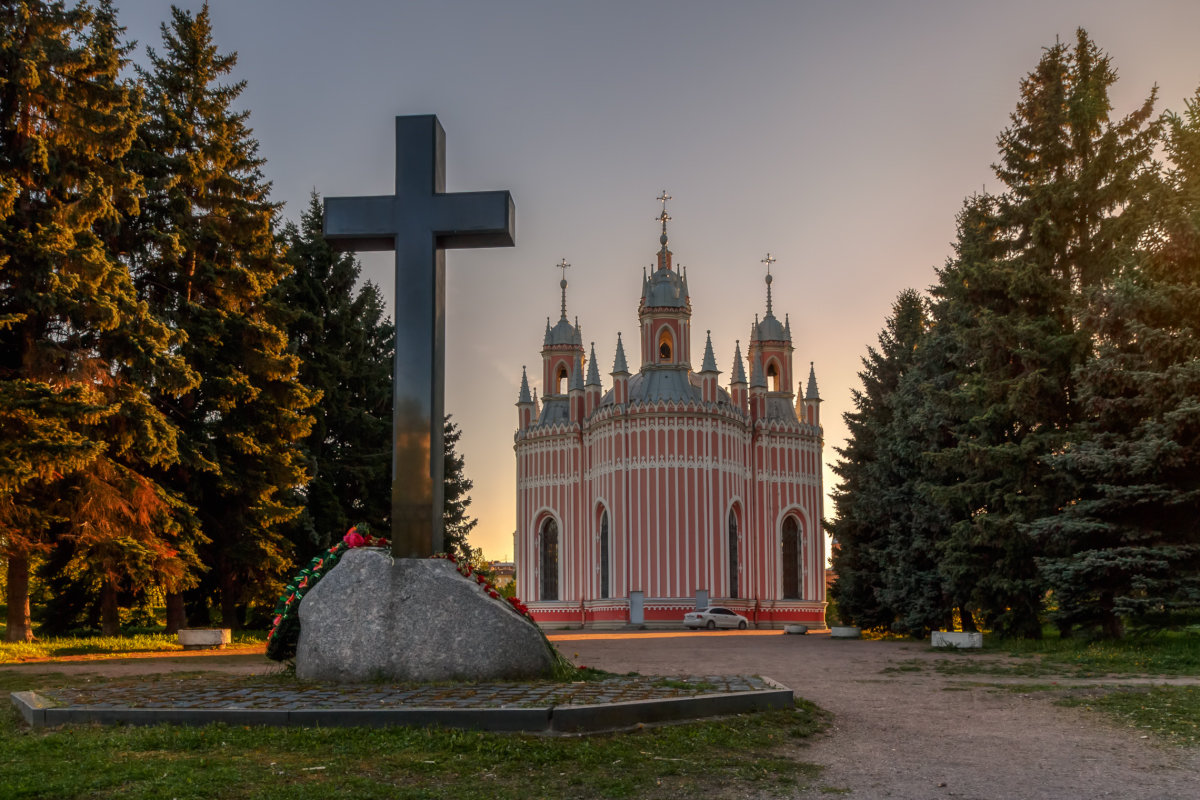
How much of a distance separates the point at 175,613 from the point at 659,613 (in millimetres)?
25236

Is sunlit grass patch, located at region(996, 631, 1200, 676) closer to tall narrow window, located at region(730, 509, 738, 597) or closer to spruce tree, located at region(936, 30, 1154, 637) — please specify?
spruce tree, located at region(936, 30, 1154, 637)

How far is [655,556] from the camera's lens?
4706 centimetres

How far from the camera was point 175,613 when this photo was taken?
24.7 metres

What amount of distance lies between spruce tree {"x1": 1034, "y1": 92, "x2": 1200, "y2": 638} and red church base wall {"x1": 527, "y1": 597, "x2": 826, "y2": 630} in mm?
27805

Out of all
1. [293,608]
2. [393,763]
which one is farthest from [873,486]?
[393,763]

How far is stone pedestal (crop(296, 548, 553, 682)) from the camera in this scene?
9.23m

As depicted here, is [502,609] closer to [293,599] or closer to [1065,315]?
[293,599]

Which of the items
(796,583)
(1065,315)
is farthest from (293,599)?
(796,583)

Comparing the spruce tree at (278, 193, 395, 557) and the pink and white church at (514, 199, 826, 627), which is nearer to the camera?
the spruce tree at (278, 193, 395, 557)

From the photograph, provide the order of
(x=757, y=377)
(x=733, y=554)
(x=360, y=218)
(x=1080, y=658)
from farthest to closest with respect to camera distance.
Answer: (x=757, y=377)
(x=733, y=554)
(x=1080, y=658)
(x=360, y=218)

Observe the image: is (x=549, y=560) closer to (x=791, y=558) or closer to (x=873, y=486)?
(x=791, y=558)

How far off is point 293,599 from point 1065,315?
16.9 meters

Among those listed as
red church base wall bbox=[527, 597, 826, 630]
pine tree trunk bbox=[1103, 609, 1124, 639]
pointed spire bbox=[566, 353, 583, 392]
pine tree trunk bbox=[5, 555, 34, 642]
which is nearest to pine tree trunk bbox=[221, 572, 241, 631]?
pine tree trunk bbox=[5, 555, 34, 642]

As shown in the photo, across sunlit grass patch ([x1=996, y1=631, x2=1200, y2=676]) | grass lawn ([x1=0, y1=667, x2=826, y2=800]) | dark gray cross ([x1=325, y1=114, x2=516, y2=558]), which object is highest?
dark gray cross ([x1=325, y1=114, x2=516, y2=558])
